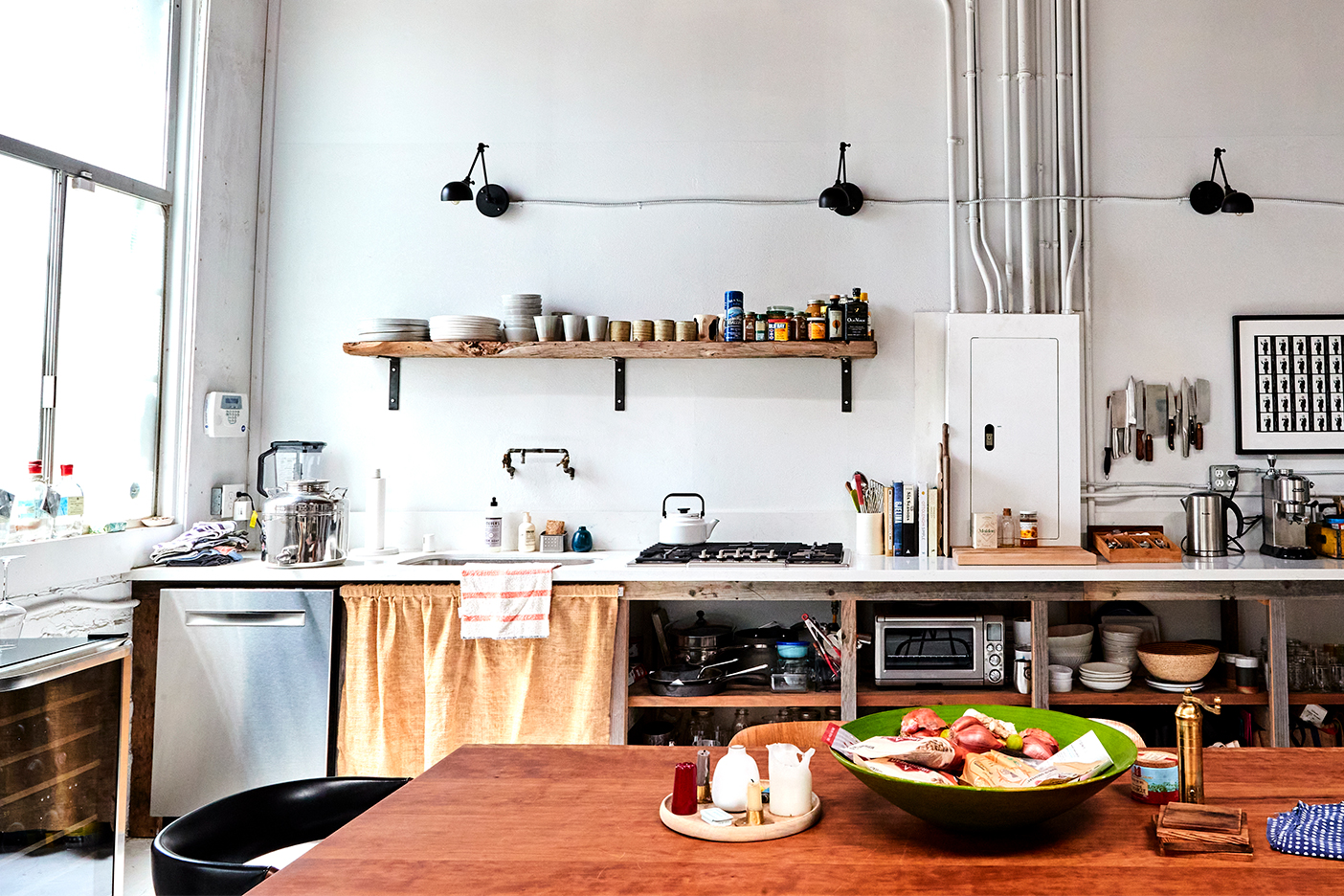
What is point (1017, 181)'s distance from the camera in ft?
13.1

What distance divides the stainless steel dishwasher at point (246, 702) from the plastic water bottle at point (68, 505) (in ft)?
1.46

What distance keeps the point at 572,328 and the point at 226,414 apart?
5.09 feet

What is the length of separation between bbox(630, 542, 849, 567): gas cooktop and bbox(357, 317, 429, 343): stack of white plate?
1384mm

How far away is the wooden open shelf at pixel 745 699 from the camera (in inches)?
129

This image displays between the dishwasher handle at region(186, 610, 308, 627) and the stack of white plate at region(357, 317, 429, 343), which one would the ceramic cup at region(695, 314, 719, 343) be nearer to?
the stack of white plate at region(357, 317, 429, 343)

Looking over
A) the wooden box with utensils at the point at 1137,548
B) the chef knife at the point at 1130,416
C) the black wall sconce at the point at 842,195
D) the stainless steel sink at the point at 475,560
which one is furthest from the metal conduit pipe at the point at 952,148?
the stainless steel sink at the point at 475,560

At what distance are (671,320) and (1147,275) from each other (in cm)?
210

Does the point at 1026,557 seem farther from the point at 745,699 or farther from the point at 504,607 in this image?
the point at 504,607

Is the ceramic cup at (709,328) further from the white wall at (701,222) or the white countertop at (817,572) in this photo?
the white countertop at (817,572)

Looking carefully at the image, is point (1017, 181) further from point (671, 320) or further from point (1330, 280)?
point (671, 320)

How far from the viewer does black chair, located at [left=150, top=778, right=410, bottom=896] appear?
1479mm

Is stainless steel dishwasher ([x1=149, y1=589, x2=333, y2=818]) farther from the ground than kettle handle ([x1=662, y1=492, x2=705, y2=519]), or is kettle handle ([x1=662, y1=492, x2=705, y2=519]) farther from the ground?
kettle handle ([x1=662, y1=492, x2=705, y2=519])

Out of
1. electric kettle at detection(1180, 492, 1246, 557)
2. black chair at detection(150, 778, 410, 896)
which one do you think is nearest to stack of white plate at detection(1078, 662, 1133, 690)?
electric kettle at detection(1180, 492, 1246, 557)

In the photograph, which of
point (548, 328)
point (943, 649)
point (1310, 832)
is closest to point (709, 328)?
point (548, 328)
